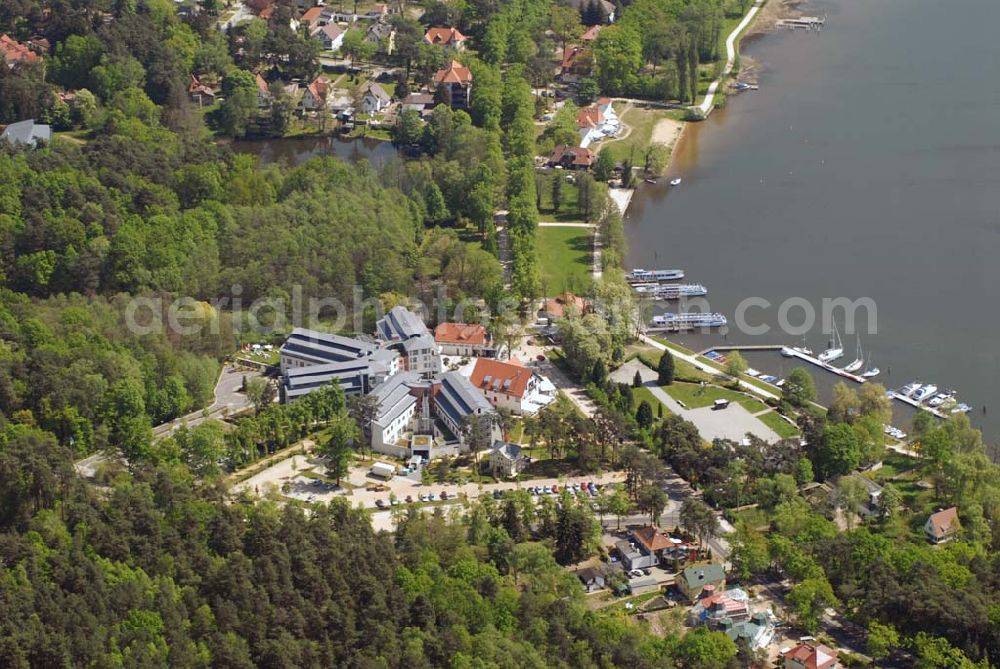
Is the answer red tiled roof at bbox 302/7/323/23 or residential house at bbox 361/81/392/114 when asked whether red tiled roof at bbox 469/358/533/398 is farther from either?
red tiled roof at bbox 302/7/323/23

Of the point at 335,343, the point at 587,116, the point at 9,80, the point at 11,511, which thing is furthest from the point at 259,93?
the point at 11,511

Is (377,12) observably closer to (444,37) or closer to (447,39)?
(444,37)

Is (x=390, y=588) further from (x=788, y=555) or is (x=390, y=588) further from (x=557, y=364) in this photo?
(x=557, y=364)

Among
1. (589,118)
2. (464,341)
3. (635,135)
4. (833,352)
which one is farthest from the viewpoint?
(635,135)

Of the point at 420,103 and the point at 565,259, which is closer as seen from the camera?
the point at 565,259

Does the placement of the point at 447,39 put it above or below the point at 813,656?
above

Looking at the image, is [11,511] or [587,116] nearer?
[11,511]

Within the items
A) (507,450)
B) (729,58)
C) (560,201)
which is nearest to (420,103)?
(560,201)

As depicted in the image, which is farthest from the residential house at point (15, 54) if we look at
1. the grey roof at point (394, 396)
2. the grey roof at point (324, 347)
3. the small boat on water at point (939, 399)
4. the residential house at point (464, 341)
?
the small boat on water at point (939, 399)
